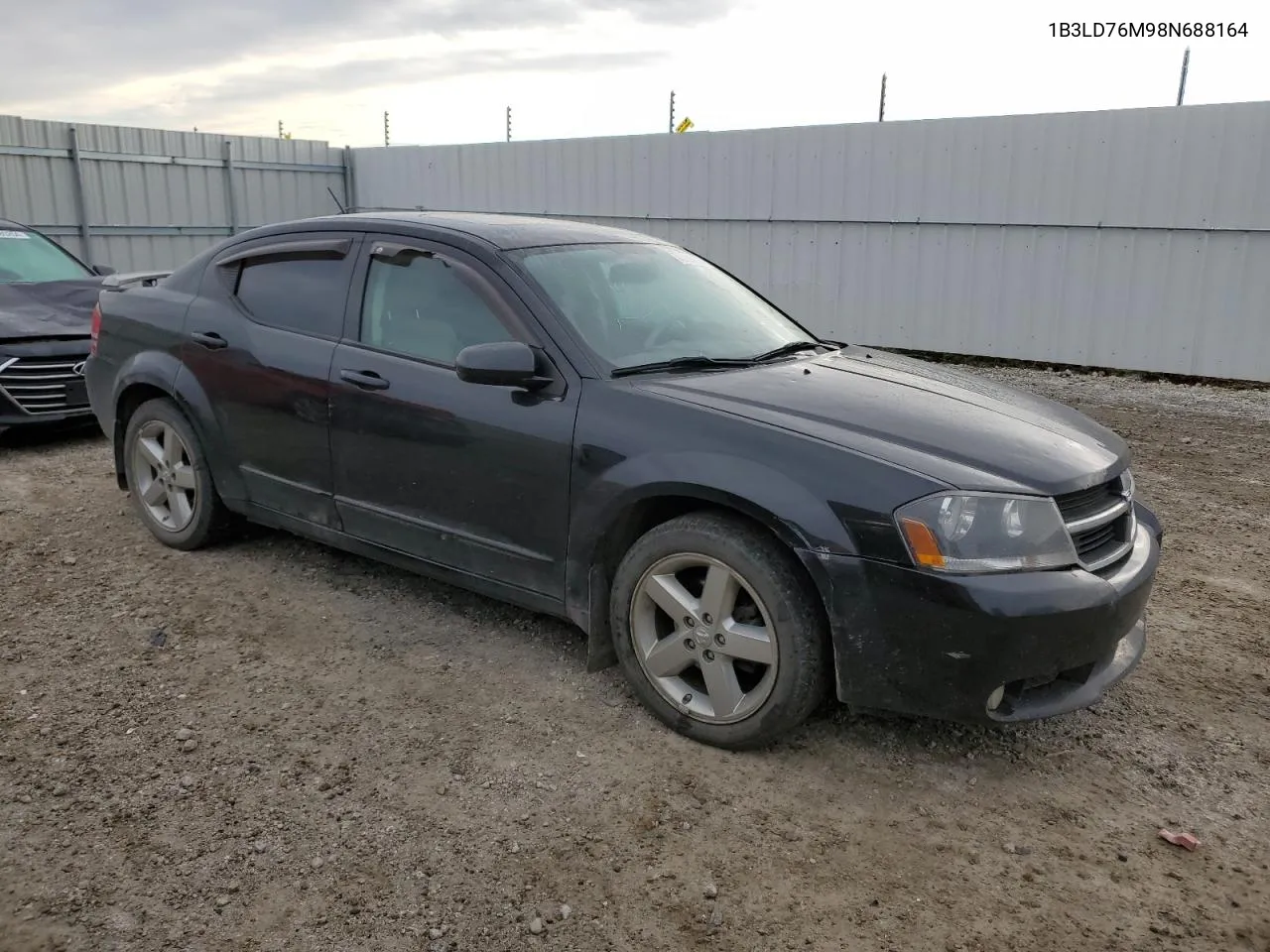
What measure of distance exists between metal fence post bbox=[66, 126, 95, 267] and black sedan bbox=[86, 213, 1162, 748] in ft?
36.9

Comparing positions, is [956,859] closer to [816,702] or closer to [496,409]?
[816,702]

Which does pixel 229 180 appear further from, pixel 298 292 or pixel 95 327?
pixel 298 292

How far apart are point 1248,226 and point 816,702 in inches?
366

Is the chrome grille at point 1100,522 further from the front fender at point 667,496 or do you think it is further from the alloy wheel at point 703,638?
the alloy wheel at point 703,638

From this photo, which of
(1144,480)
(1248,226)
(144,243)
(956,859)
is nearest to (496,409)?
(956,859)

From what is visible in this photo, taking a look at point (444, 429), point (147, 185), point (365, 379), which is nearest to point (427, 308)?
point (365, 379)

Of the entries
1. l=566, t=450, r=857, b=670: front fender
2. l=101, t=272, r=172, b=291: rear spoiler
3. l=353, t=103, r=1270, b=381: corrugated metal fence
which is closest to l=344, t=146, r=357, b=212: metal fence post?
l=353, t=103, r=1270, b=381: corrugated metal fence

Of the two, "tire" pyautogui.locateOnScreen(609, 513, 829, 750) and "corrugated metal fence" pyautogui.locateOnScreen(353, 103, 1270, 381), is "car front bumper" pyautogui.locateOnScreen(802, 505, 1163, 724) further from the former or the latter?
"corrugated metal fence" pyautogui.locateOnScreen(353, 103, 1270, 381)

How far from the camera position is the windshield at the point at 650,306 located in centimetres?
373

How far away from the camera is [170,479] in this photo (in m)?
4.99

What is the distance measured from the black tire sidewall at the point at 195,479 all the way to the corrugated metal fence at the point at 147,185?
34.4 feet

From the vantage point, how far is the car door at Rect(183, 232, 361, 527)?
167 inches

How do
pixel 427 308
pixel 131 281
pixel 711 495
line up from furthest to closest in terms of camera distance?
pixel 131 281
pixel 427 308
pixel 711 495

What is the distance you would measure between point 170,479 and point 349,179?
14.3 m
